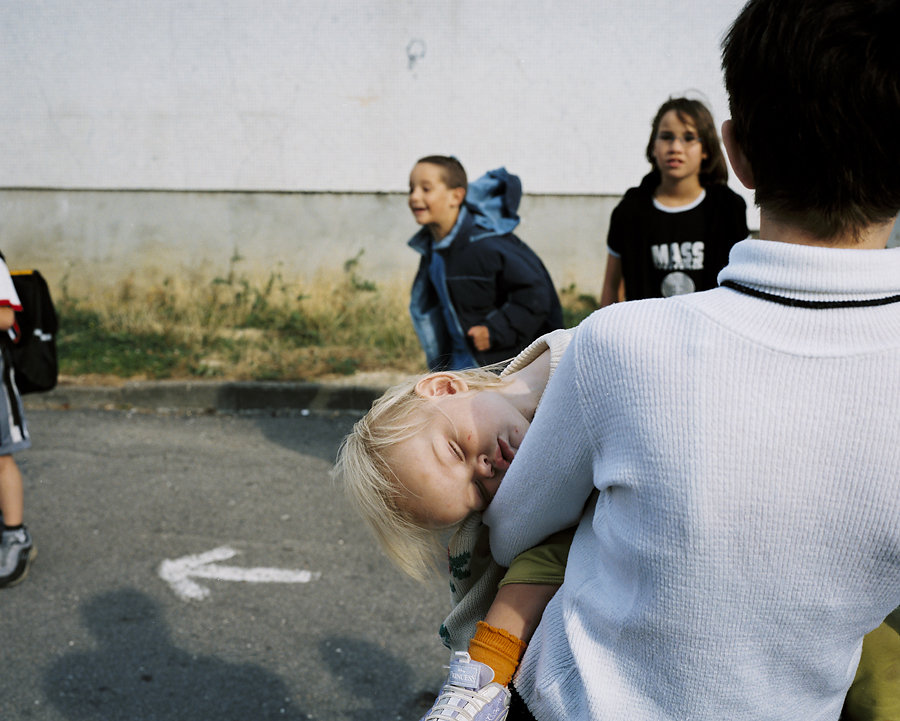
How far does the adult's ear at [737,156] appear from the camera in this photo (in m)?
0.97

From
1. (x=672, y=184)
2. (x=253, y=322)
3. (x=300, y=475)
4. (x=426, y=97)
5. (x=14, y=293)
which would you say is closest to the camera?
(x=14, y=293)

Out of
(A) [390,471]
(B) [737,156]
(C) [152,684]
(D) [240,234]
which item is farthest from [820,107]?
(D) [240,234]

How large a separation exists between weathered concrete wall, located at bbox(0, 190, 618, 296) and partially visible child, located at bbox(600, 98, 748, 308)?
17.6 feet

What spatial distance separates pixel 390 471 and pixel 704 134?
11.7 feet

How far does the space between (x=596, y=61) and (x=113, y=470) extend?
6625mm

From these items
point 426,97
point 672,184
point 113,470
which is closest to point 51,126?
point 426,97

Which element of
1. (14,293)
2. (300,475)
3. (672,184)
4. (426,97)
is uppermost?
(426,97)

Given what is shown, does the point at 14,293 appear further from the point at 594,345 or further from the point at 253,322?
the point at 253,322

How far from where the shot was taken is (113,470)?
568 cm

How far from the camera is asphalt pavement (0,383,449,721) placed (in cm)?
333

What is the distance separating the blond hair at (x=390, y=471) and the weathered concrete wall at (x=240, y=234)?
8511mm

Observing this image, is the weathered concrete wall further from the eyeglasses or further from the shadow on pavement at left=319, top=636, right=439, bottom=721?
the shadow on pavement at left=319, top=636, right=439, bottom=721

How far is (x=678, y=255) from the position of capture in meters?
4.50

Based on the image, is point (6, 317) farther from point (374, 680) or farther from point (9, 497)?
point (374, 680)
